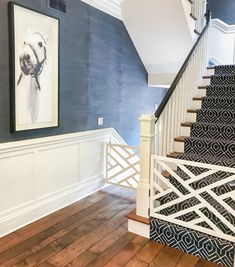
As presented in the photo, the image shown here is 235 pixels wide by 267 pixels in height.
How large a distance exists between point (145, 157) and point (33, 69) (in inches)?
58.0

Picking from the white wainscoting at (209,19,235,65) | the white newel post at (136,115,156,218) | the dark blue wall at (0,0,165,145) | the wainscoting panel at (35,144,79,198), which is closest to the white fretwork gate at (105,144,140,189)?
the dark blue wall at (0,0,165,145)

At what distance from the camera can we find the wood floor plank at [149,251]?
2383mm

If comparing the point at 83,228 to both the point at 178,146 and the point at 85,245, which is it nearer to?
the point at 85,245

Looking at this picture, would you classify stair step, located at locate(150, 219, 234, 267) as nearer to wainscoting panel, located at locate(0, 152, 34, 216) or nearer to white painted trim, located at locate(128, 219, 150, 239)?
white painted trim, located at locate(128, 219, 150, 239)

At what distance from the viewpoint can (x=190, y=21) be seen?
390 cm

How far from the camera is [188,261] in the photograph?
7.70 ft

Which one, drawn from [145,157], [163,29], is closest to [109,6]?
[163,29]

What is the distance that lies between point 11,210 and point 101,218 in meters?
0.98

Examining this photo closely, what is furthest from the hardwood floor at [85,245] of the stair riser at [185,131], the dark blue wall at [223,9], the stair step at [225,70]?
the dark blue wall at [223,9]

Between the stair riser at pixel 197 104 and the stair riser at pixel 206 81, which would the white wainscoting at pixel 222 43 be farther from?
the stair riser at pixel 197 104

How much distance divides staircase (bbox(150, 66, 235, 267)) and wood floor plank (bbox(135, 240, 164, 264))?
64 millimetres

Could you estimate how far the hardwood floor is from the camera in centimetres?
233

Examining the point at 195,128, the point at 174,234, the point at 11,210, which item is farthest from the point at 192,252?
the point at 11,210

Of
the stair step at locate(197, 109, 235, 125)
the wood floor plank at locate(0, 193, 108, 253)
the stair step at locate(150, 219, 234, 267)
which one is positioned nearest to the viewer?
the stair step at locate(150, 219, 234, 267)
